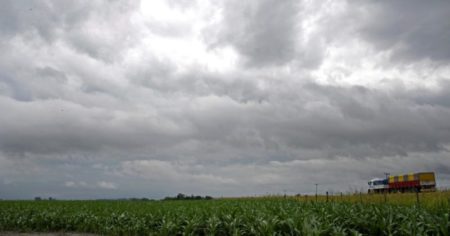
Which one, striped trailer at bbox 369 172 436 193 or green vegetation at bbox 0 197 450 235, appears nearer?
green vegetation at bbox 0 197 450 235

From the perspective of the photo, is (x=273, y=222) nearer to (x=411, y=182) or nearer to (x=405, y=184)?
(x=411, y=182)

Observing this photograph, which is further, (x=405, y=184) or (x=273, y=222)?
(x=405, y=184)

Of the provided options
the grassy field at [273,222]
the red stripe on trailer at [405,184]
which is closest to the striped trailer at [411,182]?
the red stripe on trailer at [405,184]

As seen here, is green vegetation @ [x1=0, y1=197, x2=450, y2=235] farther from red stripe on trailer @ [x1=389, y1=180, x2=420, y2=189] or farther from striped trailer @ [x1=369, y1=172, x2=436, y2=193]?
red stripe on trailer @ [x1=389, y1=180, x2=420, y2=189]

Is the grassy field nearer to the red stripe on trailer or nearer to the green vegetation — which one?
the green vegetation

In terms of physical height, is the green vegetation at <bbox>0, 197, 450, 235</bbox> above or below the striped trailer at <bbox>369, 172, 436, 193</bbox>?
below

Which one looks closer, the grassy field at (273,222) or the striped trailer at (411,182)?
the grassy field at (273,222)

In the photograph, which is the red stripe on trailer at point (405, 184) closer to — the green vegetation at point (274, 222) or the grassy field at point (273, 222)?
the grassy field at point (273, 222)

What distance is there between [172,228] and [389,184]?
42389mm

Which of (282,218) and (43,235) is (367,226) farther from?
(43,235)

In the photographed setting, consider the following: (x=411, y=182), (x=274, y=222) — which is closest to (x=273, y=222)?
(x=274, y=222)

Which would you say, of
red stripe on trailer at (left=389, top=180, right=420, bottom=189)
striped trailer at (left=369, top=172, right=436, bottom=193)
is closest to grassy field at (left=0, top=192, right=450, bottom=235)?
striped trailer at (left=369, top=172, right=436, bottom=193)

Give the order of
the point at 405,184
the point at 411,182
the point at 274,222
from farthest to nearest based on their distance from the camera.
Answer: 1. the point at 405,184
2. the point at 411,182
3. the point at 274,222

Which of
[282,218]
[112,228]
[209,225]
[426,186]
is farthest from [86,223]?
[426,186]
